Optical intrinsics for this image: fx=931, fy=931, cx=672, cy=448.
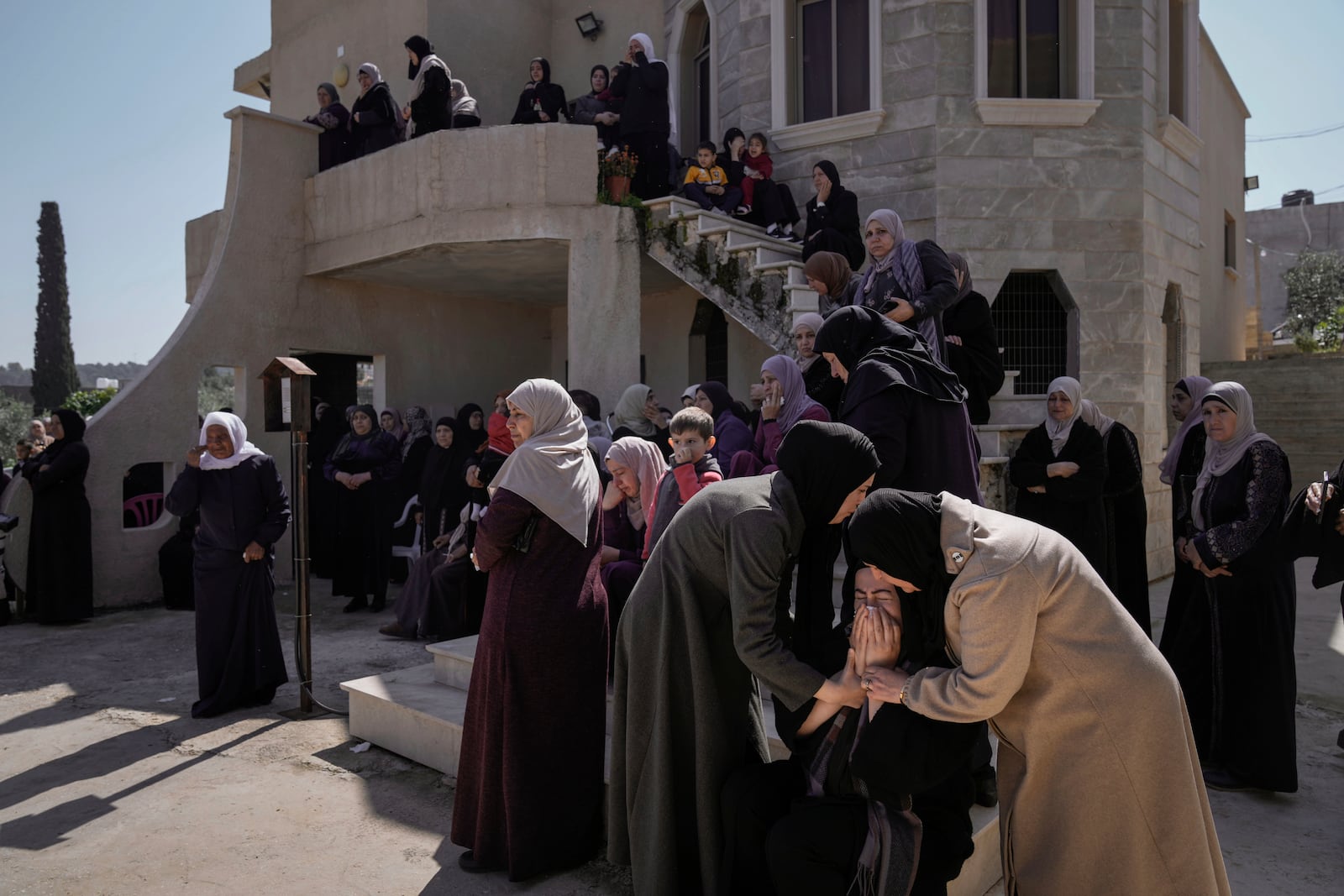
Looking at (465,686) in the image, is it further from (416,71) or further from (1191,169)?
(1191,169)

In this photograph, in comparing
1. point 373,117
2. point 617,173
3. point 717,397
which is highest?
point 373,117

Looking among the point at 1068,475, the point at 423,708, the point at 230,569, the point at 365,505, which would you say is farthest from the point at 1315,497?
the point at 365,505

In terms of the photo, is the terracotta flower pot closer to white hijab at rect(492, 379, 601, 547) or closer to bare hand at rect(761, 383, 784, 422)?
bare hand at rect(761, 383, 784, 422)

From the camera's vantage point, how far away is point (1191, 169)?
10.6m

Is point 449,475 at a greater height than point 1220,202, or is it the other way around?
point 1220,202

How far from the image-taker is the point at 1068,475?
230 inches

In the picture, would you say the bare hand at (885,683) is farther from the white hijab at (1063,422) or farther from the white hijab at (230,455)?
the white hijab at (230,455)

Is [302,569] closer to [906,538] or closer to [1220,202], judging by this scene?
[906,538]

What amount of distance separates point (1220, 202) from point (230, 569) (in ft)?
53.7

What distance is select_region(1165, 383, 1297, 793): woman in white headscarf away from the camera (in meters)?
4.33

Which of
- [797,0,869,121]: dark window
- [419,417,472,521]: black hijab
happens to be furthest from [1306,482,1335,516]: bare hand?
[797,0,869,121]: dark window

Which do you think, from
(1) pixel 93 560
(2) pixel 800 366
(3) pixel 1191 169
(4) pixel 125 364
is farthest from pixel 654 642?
(4) pixel 125 364

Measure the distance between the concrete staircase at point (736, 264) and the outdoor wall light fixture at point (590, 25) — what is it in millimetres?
4681

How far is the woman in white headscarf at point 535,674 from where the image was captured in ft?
11.8
